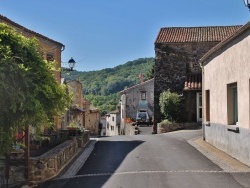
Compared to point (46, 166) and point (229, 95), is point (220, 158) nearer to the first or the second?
point (229, 95)

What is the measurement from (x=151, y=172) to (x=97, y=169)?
1.91 metres

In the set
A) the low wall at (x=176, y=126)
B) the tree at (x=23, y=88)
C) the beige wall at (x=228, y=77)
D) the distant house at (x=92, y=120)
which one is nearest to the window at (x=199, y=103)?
the low wall at (x=176, y=126)

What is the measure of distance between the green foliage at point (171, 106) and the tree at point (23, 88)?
2125 cm

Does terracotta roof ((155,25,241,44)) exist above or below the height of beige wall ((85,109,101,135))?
above

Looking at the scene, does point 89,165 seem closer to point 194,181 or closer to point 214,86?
point 194,181

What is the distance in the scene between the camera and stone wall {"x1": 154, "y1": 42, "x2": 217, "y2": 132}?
104ft

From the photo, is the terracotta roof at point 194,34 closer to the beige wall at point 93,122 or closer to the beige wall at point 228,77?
the beige wall at point 228,77

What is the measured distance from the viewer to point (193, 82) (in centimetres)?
A: 3045

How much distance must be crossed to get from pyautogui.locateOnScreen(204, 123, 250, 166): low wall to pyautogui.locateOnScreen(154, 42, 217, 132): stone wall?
1341 centimetres

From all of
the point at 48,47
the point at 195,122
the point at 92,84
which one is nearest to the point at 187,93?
the point at 195,122

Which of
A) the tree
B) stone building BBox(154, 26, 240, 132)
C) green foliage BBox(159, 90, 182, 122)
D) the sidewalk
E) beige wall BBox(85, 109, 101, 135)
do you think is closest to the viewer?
the tree

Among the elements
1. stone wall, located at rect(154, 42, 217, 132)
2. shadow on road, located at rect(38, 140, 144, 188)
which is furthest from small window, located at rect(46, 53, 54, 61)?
stone wall, located at rect(154, 42, 217, 132)

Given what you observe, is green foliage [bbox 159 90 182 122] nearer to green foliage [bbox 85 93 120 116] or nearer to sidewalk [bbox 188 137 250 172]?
sidewalk [bbox 188 137 250 172]

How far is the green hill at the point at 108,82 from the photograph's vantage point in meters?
94.9
